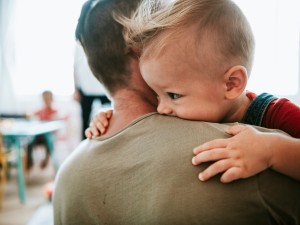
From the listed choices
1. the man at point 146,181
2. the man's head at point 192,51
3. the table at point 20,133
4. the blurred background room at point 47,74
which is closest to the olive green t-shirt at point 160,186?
the man at point 146,181

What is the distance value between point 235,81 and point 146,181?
351 mm

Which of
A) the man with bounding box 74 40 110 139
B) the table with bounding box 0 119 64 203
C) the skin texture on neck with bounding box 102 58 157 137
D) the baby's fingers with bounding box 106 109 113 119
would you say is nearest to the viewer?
the skin texture on neck with bounding box 102 58 157 137

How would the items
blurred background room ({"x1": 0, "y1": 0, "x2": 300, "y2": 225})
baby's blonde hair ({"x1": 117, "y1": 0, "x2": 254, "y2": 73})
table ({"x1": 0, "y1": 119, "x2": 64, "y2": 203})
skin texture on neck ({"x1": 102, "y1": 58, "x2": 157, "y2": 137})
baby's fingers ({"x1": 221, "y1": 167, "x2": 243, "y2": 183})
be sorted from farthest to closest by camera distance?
blurred background room ({"x1": 0, "y1": 0, "x2": 300, "y2": 225})
table ({"x1": 0, "y1": 119, "x2": 64, "y2": 203})
skin texture on neck ({"x1": 102, "y1": 58, "x2": 157, "y2": 137})
baby's blonde hair ({"x1": 117, "y1": 0, "x2": 254, "y2": 73})
baby's fingers ({"x1": 221, "y1": 167, "x2": 243, "y2": 183})

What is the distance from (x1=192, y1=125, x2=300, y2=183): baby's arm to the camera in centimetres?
64

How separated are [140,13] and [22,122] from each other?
4.00 m

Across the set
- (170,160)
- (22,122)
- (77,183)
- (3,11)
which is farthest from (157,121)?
(3,11)

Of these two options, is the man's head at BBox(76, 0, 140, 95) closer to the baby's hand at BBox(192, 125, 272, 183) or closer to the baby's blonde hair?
the baby's blonde hair

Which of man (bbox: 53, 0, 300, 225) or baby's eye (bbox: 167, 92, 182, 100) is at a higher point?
baby's eye (bbox: 167, 92, 182, 100)

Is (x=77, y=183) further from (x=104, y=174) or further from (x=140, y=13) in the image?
(x=140, y=13)

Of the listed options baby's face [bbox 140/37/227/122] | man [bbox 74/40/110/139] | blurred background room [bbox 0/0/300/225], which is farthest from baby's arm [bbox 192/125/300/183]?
blurred background room [bbox 0/0/300/225]

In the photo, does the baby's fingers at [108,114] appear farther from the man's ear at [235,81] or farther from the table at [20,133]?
the table at [20,133]

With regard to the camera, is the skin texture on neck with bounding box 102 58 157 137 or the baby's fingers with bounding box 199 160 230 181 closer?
the baby's fingers with bounding box 199 160 230 181

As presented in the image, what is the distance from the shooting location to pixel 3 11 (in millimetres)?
5820

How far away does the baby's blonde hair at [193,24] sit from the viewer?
0.77m
